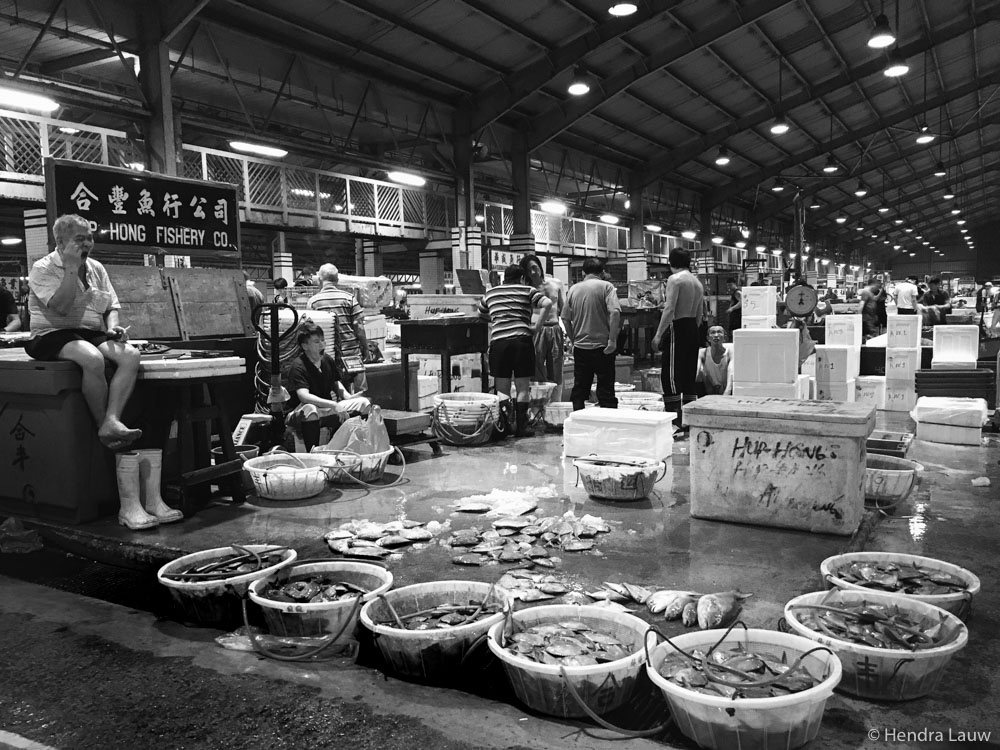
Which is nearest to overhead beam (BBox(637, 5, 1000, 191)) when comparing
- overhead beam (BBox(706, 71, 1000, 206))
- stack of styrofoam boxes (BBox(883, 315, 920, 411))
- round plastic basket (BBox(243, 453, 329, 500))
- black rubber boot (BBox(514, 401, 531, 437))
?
overhead beam (BBox(706, 71, 1000, 206))

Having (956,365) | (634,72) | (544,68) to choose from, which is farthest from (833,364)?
(634,72)

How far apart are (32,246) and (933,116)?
81.5ft

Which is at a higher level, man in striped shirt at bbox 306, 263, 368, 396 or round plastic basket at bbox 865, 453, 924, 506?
man in striped shirt at bbox 306, 263, 368, 396

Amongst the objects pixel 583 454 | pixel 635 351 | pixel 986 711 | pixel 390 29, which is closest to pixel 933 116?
pixel 635 351

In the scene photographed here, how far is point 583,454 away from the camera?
553cm

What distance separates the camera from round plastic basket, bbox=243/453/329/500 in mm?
4695

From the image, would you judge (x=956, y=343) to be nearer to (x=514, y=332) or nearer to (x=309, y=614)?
(x=514, y=332)

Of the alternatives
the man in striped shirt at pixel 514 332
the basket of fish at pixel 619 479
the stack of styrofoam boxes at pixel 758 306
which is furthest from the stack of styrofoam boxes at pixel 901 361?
the basket of fish at pixel 619 479

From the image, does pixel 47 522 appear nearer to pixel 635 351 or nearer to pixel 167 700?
pixel 167 700

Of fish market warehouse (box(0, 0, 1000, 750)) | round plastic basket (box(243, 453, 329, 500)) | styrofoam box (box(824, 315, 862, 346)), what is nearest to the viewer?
fish market warehouse (box(0, 0, 1000, 750))

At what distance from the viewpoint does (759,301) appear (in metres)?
11.8

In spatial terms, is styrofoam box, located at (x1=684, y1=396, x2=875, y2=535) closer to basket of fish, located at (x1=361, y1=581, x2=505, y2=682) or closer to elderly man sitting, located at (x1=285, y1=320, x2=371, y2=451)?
basket of fish, located at (x1=361, y1=581, x2=505, y2=682)

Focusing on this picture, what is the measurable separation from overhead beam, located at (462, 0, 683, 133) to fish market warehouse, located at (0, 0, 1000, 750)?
2.3 inches

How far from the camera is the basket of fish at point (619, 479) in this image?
458 cm
